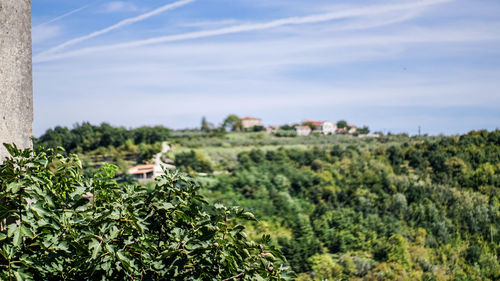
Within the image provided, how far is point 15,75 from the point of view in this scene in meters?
1.84

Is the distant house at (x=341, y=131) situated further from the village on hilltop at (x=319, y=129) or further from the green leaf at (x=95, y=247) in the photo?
the green leaf at (x=95, y=247)

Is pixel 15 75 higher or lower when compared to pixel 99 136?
higher

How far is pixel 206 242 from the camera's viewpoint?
1.58 meters

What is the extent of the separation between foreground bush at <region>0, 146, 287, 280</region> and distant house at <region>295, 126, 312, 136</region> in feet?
120

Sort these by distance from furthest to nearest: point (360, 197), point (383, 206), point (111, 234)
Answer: point (360, 197), point (383, 206), point (111, 234)

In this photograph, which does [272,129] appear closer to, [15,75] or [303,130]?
[303,130]

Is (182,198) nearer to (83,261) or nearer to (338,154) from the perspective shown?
(83,261)

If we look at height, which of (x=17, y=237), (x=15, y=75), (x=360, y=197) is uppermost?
(x=15, y=75)

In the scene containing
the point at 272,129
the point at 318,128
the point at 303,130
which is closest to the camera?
the point at 303,130

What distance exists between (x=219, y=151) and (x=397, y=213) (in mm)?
11793

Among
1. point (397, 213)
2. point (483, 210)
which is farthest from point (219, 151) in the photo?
point (483, 210)

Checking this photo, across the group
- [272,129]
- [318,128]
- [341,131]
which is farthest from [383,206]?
[272,129]

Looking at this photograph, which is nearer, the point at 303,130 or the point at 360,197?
the point at 360,197

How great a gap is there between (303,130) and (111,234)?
38.1 meters
